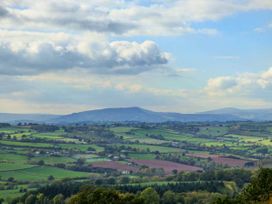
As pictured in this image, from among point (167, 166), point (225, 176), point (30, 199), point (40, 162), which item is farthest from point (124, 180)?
point (40, 162)

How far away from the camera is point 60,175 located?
163250mm

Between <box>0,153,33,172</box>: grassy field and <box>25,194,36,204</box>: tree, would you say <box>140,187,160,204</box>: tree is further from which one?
<box>0,153,33,172</box>: grassy field

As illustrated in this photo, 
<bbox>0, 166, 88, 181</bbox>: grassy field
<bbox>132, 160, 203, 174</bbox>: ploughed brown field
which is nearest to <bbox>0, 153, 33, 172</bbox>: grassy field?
<bbox>0, 166, 88, 181</bbox>: grassy field

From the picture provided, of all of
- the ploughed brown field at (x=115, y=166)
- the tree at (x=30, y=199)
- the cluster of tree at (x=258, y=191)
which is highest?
the cluster of tree at (x=258, y=191)

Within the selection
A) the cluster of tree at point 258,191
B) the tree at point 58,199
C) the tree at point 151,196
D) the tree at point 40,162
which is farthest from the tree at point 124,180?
the cluster of tree at point 258,191

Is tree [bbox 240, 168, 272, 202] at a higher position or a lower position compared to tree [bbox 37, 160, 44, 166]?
higher

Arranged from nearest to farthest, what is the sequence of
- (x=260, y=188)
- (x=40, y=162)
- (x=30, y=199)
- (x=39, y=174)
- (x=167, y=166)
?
(x=260, y=188), (x=30, y=199), (x=39, y=174), (x=167, y=166), (x=40, y=162)

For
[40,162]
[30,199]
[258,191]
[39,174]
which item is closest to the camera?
[258,191]

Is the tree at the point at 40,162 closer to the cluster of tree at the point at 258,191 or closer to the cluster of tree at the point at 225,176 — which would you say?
the cluster of tree at the point at 225,176

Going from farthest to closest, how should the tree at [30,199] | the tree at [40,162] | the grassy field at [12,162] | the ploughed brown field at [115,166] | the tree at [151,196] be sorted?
the tree at [40,162] < the ploughed brown field at [115,166] < the grassy field at [12,162] < the tree at [30,199] < the tree at [151,196]

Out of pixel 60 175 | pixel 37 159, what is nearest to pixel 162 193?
pixel 60 175

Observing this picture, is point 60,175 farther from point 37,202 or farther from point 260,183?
point 260,183

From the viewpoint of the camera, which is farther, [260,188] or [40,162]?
[40,162]

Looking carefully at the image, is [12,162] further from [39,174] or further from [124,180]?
[124,180]
